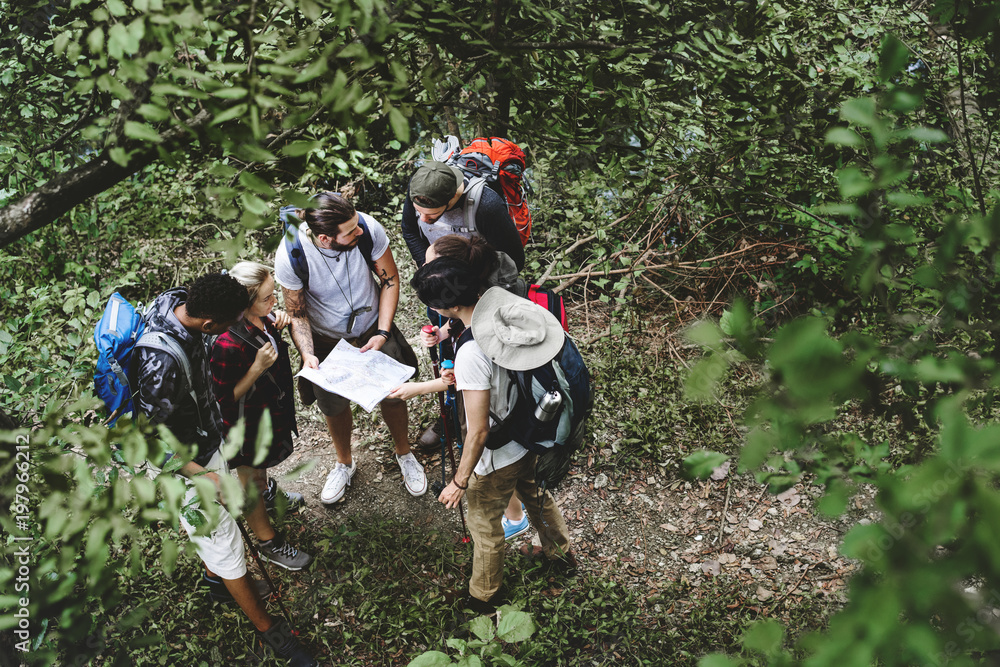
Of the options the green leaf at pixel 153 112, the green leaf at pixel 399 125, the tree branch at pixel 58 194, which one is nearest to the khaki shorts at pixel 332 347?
the tree branch at pixel 58 194

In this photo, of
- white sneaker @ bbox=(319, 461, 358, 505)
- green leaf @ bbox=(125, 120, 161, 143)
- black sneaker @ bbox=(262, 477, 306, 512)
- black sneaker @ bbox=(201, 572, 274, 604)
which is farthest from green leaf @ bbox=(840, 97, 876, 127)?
white sneaker @ bbox=(319, 461, 358, 505)

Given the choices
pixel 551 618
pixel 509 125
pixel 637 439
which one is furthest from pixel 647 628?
pixel 509 125

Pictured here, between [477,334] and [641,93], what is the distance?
150 cm

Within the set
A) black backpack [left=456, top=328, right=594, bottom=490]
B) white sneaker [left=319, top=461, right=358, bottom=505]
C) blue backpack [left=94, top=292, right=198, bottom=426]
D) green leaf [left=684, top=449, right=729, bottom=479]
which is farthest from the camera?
white sneaker [left=319, top=461, right=358, bottom=505]

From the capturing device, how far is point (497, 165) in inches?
142

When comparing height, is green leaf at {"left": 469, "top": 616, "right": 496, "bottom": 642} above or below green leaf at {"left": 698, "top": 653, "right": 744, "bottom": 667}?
below

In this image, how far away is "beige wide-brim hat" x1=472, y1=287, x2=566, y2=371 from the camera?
237 cm

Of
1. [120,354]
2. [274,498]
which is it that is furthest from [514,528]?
[120,354]

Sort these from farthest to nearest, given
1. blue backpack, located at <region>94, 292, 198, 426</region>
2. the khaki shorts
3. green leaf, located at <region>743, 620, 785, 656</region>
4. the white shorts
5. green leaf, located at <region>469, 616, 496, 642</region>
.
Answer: the khaki shorts < the white shorts < blue backpack, located at <region>94, 292, 198, 426</region> < green leaf, located at <region>469, 616, 496, 642</region> < green leaf, located at <region>743, 620, 785, 656</region>

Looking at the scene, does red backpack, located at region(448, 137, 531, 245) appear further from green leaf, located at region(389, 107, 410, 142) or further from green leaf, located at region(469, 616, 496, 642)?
green leaf, located at region(469, 616, 496, 642)

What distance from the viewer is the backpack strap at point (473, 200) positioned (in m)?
3.37

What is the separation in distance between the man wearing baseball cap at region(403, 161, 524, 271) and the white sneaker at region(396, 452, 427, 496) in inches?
63.1

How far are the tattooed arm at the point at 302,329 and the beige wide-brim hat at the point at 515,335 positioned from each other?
1.40 metres

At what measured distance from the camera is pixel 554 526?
3.23 m
